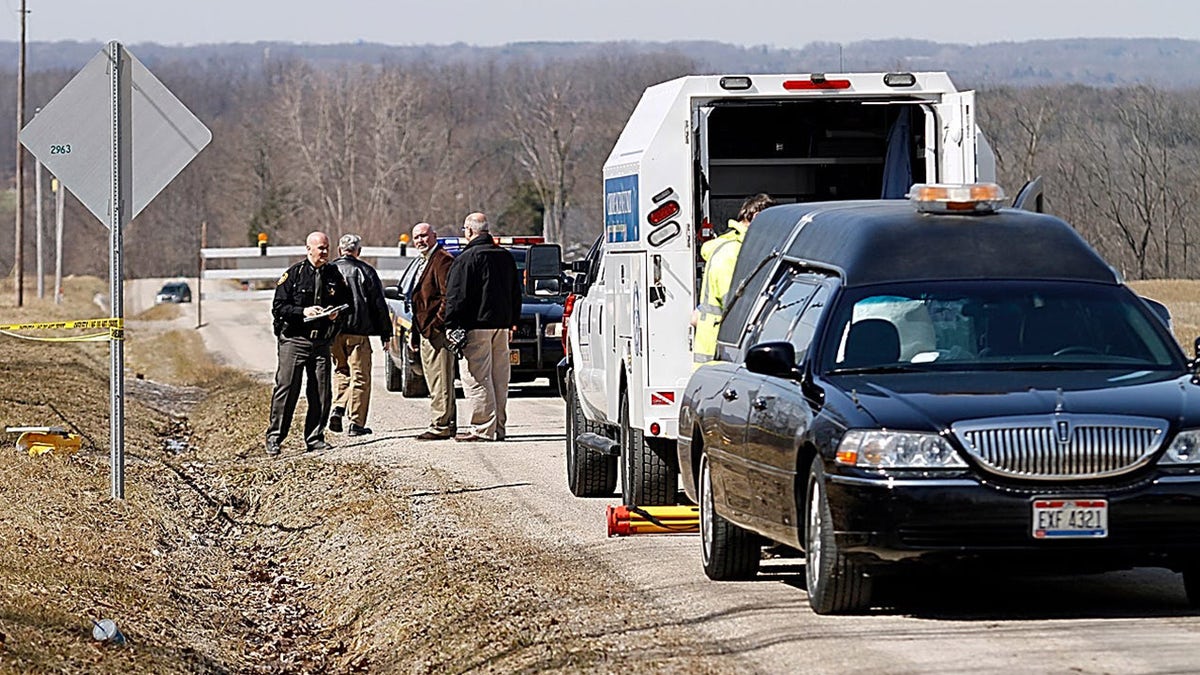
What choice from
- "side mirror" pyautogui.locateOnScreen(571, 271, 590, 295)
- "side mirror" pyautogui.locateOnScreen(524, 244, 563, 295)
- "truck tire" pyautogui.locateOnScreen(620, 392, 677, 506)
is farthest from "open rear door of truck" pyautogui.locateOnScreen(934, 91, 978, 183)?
"side mirror" pyautogui.locateOnScreen(524, 244, 563, 295)

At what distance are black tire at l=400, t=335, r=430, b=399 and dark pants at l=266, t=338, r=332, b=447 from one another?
5.68 m

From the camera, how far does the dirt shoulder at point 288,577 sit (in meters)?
8.13

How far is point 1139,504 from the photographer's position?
7480 mm

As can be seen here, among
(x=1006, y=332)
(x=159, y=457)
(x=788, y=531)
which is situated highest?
(x=1006, y=332)

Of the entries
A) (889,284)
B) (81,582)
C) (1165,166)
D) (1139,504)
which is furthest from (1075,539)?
(1165,166)

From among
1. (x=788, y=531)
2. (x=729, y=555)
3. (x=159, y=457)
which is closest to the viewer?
(x=788, y=531)

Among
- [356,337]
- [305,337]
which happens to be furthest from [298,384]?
[356,337]

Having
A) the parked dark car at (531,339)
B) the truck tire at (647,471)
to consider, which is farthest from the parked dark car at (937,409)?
the parked dark car at (531,339)

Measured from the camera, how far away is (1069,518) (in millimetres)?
7461

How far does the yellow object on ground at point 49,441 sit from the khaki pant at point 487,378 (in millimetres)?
3709

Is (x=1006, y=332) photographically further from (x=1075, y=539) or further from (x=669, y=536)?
(x=669, y=536)

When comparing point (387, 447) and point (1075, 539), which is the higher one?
point (1075, 539)

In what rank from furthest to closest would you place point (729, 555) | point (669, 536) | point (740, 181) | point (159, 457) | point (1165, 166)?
1. point (1165, 166)
2. point (159, 457)
3. point (740, 181)
4. point (669, 536)
5. point (729, 555)

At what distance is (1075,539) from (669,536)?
4282mm
